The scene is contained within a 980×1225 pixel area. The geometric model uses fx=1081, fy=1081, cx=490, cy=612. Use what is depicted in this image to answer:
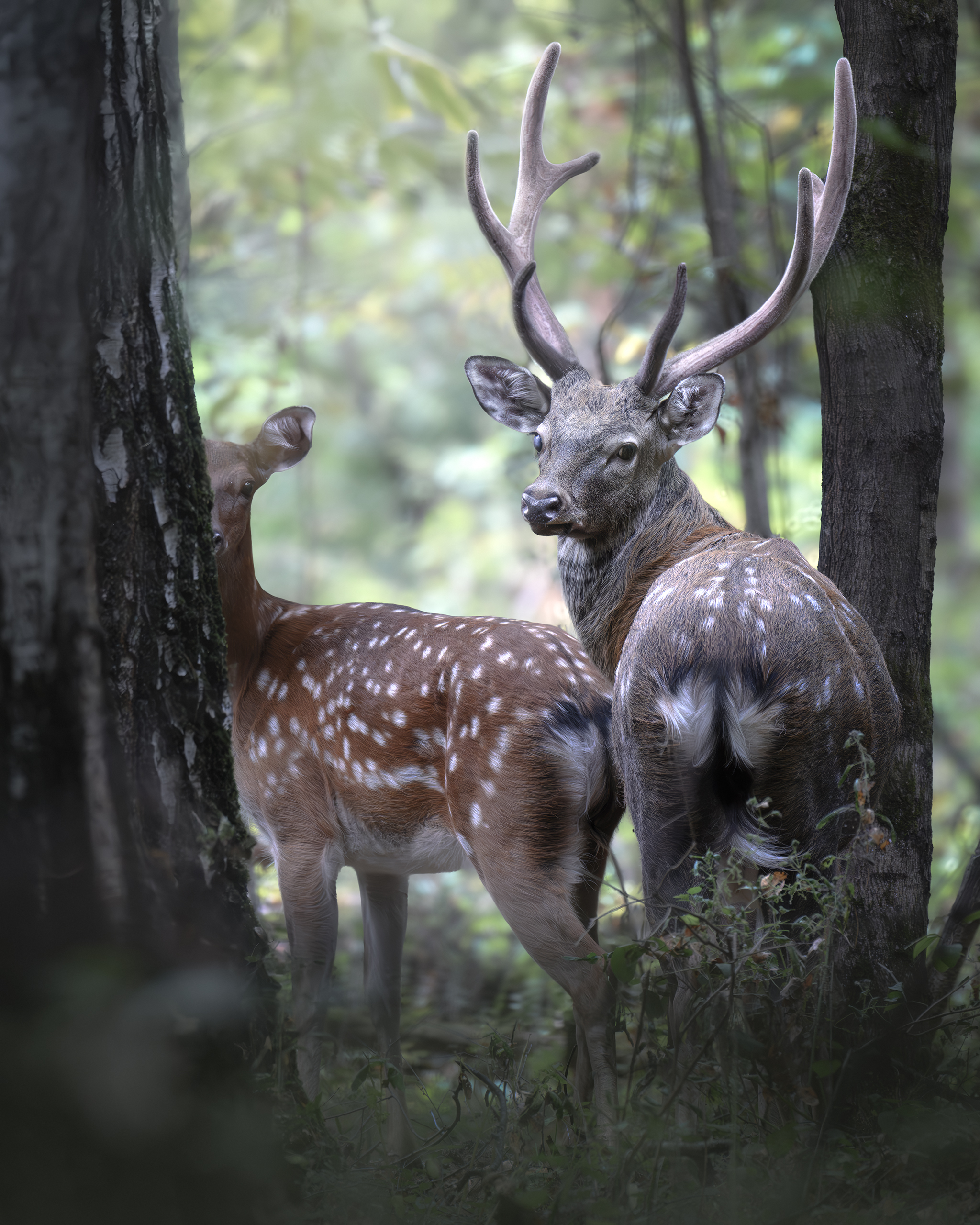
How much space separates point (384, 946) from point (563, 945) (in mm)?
922

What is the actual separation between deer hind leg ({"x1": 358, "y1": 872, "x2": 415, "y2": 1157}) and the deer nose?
130 cm

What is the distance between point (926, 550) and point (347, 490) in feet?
40.8

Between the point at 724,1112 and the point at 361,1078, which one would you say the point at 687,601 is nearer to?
the point at 724,1112

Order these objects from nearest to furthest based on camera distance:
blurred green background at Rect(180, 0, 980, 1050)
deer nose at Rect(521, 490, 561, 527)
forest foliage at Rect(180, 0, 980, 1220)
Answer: deer nose at Rect(521, 490, 561, 527), forest foliage at Rect(180, 0, 980, 1220), blurred green background at Rect(180, 0, 980, 1050)

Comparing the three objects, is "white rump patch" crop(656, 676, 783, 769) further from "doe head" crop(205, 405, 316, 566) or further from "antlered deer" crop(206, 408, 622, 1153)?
"doe head" crop(205, 405, 316, 566)

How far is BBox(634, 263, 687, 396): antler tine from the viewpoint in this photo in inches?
117

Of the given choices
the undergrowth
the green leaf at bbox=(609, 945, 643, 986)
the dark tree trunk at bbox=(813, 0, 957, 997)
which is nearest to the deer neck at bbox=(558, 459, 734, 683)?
the dark tree trunk at bbox=(813, 0, 957, 997)

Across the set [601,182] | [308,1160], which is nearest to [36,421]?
[308,1160]

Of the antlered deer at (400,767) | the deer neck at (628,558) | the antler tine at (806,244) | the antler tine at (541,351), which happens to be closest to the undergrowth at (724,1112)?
the antlered deer at (400,767)

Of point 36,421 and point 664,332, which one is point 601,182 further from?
point 36,421

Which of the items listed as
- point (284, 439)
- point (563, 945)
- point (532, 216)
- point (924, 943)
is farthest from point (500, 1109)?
point (532, 216)

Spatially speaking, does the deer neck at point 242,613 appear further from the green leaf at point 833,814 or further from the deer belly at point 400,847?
the green leaf at point 833,814

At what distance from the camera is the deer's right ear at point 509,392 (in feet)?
12.0

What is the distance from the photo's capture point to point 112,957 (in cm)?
185
